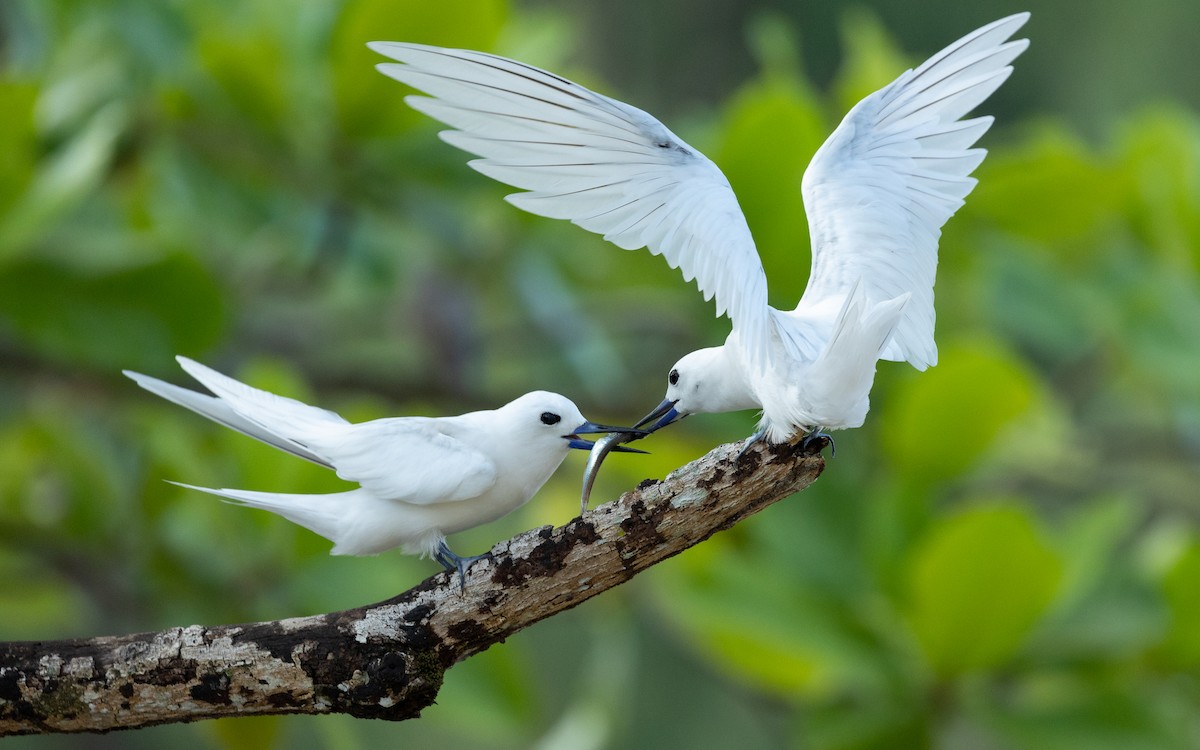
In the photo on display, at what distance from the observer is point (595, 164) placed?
46 centimetres

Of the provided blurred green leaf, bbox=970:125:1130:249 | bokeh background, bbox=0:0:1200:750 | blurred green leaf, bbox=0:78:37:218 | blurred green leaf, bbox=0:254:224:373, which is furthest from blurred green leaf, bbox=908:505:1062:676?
blurred green leaf, bbox=0:78:37:218

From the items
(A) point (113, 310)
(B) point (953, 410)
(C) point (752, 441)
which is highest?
(A) point (113, 310)

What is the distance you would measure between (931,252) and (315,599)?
0.66m

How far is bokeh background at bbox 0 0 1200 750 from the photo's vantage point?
975 millimetres

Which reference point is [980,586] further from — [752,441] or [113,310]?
[113,310]

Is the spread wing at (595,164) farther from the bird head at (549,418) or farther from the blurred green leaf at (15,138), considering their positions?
the blurred green leaf at (15,138)

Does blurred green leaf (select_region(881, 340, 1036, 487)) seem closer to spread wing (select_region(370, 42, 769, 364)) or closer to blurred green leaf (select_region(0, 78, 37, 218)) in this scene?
spread wing (select_region(370, 42, 769, 364))

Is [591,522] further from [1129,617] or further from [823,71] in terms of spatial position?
[823,71]

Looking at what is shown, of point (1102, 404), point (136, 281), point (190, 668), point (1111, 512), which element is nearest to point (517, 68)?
point (190, 668)

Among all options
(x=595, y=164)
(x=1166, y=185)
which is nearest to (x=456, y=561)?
(x=595, y=164)

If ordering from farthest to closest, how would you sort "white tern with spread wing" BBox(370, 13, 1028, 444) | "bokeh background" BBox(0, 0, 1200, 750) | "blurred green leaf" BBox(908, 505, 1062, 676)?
"bokeh background" BBox(0, 0, 1200, 750), "blurred green leaf" BBox(908, 505, 1062, 676), "white tern with spread wing" BBox(370, 13, 1028, 444)

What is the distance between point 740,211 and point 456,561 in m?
0.19

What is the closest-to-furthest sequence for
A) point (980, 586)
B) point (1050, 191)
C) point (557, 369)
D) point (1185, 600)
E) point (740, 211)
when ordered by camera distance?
point (740, 211), point (980, 586), point (1185, 600), point (1050, 191), point (557, 369)

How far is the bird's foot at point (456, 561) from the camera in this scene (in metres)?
0.49
